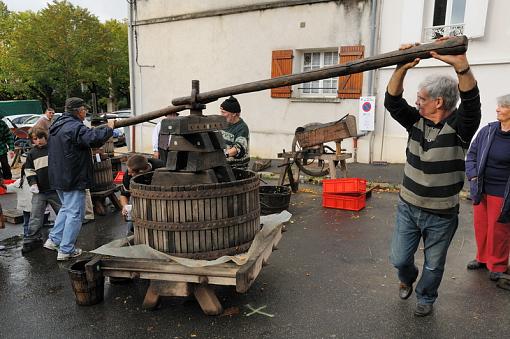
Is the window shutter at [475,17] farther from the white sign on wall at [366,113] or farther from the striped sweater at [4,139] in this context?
the striped sweater at [4,139]

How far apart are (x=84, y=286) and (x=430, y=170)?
9.92ft

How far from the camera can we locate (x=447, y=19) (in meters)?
9.77

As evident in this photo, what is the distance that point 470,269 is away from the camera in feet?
14.4

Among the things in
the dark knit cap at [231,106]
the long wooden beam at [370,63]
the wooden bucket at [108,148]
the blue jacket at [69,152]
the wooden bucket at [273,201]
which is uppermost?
the long wooden beam at [370,63]

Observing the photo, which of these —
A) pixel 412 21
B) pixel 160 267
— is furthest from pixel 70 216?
pixel 412 21

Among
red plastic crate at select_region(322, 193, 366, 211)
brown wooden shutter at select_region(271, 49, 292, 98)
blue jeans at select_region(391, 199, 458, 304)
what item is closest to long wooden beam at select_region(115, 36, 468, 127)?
blue jeans at select_region(391, 199, 458, 304)

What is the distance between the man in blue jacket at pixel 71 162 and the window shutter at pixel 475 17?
8298 millimetres

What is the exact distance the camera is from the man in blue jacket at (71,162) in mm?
4484

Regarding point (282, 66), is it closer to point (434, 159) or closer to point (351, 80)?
point (351, 80)

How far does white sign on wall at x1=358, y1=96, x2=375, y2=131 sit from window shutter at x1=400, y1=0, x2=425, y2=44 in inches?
63.3

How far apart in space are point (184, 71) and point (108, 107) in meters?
26.4

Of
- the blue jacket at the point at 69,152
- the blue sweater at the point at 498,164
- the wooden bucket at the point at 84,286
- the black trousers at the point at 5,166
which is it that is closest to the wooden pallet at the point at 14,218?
the blue jacket at the point at 69,152

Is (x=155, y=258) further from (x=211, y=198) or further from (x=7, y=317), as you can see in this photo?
(x=7, y=317)

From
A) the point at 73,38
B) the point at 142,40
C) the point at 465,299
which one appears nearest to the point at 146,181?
the point at 465,299
